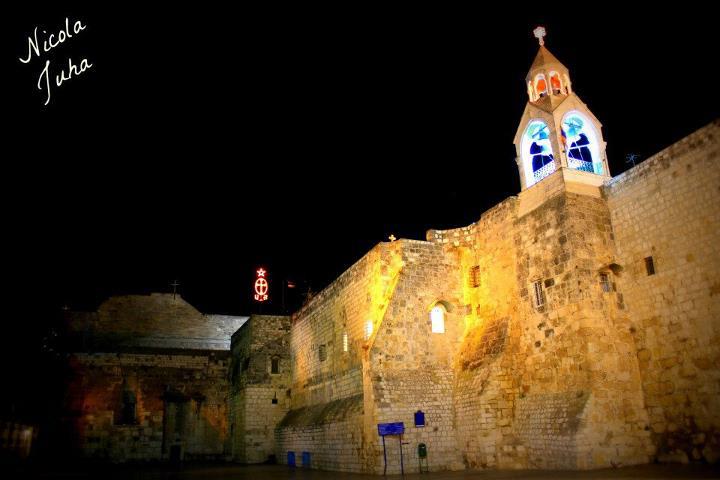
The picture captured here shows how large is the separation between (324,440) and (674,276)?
45.9 feet

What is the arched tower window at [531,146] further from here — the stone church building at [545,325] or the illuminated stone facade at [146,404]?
the illuminated stone facade at [146,404]

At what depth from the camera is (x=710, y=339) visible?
1264cm

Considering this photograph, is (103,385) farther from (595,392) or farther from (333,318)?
(595,392)

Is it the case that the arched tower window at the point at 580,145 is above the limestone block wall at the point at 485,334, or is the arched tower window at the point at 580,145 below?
above

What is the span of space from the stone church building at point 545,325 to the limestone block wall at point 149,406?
27.1 ft

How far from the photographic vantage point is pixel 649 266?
47.8 ft

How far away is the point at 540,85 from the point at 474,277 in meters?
7.21

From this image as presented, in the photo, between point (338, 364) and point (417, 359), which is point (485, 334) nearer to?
point (417, 359)

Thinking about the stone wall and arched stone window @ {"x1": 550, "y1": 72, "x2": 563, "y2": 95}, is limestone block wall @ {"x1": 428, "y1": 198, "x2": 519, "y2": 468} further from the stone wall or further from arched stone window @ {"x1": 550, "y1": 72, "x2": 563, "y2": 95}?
arched stone window @ {"x1": 550, "y1": 72, "x2": 563, "y2": 95}

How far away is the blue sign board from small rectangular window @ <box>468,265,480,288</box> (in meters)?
5.84

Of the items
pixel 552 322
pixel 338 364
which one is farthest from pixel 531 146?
Result: pixel 338 364

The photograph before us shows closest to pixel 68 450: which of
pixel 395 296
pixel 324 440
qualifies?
pixel 324 440

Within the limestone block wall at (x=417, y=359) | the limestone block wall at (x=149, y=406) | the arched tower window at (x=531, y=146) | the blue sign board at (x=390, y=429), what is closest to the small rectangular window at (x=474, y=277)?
the limestone block wall at (x=417, y=359)

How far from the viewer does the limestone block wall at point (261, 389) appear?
27.4 metres
